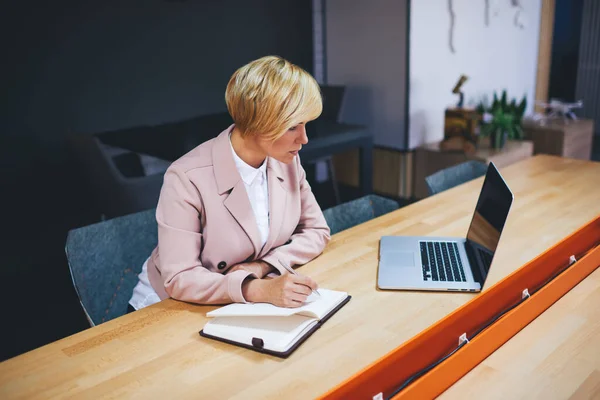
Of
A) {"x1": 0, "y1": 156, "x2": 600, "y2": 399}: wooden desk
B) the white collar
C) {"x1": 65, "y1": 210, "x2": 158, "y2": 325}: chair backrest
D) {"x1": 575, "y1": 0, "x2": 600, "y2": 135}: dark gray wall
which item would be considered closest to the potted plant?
{"x1": 0, "y1": 156, "x2": 600, "y2": 399}: wooden desk

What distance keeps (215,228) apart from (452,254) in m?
0.74

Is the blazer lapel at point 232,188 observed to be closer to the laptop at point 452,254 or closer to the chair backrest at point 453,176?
the laptop at point 452,254

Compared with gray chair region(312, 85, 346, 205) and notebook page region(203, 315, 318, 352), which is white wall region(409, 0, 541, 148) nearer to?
gray chair region(312, 85, 346, 205)

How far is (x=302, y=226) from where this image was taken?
173 cm

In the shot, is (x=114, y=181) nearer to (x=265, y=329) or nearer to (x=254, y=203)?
(x=254, y=203)

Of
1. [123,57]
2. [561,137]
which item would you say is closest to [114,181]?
[123,57]

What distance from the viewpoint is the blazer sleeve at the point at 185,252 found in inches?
53.1

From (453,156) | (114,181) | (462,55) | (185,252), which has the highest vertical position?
(462,55)

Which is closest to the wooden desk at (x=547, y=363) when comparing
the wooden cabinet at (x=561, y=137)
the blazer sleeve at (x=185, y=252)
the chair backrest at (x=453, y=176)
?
the blazer sleeve at (x=185, y=252)

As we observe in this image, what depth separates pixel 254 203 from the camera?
1577 millimetres

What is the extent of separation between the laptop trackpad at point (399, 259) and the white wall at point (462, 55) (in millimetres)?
2719

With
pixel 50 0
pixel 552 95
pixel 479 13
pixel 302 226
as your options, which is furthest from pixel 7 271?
pixel 552 95

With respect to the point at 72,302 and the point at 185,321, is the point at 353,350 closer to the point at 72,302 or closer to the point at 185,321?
the point at 185,321

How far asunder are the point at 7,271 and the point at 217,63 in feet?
6.88
